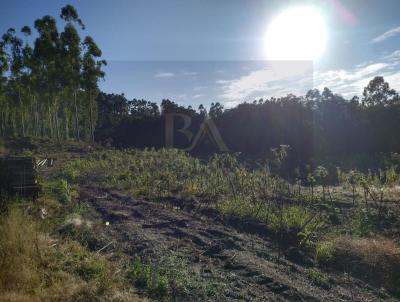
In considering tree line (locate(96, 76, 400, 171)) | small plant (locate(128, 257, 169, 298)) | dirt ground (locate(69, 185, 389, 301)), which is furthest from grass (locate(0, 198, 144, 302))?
tree line (locate(96, 76, 400, 171))

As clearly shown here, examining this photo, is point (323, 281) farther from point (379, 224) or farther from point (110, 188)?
point (110, 188)

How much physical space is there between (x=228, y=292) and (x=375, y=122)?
30.7 metres

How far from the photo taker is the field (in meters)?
5.34

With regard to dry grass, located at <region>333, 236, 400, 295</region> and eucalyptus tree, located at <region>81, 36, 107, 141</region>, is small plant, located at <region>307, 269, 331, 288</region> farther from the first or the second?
eucalyptus tree, located at <region>81, 36, 107, 141</region>

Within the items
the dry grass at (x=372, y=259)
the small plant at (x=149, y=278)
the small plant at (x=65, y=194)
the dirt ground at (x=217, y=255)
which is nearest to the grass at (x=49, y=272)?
the small plant at (x=149, y=278)

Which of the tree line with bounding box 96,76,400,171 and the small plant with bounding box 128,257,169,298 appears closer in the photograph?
the small plant with bounding box 128,257,169,298

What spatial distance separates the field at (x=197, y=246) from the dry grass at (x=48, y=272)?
1 centimetres

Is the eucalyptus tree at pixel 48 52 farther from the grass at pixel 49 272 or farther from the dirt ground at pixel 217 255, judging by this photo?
the grass at pixel 49 272

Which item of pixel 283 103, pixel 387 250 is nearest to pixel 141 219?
pixel 387 250

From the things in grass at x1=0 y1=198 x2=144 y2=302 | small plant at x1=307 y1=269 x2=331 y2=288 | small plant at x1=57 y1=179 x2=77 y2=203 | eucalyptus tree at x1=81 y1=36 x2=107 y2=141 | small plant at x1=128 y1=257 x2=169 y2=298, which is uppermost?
eucalyptus tree at x1=81 y1=36 x2=107 y2=141

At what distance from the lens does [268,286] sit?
229 inches

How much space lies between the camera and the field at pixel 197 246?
17.5 ft

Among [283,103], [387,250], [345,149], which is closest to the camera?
[387,250]

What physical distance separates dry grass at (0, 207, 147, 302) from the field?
0.05ft
